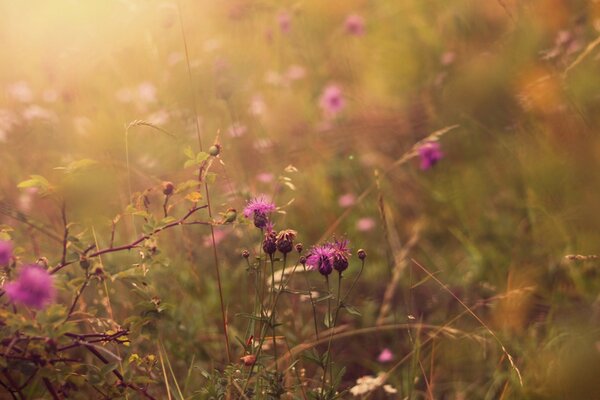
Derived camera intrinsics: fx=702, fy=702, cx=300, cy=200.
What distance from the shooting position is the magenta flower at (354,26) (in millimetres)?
2795

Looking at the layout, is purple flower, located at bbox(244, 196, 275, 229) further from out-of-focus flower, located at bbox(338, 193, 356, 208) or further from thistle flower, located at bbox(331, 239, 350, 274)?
out-of-focus flower, located at bbox(338, 193, 356, 208)

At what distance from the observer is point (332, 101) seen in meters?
2.56

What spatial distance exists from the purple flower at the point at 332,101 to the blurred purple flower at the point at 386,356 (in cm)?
115

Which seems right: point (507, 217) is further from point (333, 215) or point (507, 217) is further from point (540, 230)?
point (333, 215)

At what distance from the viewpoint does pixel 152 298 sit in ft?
3.40

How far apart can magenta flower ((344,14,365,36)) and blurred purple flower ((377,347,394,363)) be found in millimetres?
1570

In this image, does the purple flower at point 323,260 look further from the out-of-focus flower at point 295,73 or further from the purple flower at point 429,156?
the out-of-focus flower at point 295,73

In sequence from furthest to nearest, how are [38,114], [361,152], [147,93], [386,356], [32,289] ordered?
1. [147,93]
2. [38,114]
3. [361,152]
4. [386,356]
5. [32,289]

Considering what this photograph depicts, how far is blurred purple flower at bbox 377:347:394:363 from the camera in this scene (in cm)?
153

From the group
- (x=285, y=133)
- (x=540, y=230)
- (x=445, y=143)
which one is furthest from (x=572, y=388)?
(x=285, y=133)

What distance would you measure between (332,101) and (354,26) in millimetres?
421

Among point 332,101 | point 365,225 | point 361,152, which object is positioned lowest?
point 365,225

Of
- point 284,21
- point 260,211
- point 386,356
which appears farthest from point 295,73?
point 260,211

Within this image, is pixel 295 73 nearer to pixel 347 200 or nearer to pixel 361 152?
pixel 361 152
